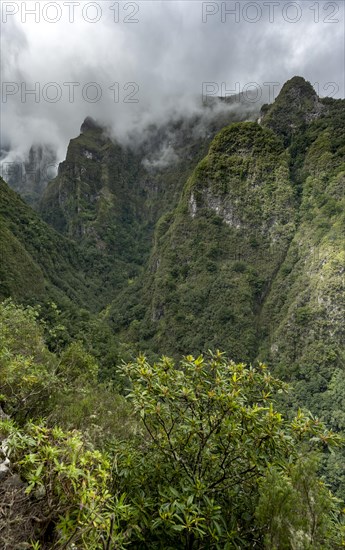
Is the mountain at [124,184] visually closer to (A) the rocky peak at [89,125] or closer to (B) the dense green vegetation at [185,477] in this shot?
(A) the rocky peak at [89,125]

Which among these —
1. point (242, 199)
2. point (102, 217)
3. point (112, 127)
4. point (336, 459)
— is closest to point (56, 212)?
point (102, 217)

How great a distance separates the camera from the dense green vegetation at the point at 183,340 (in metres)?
3.25

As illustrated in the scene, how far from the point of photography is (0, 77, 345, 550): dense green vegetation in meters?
3.25

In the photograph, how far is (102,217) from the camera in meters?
145

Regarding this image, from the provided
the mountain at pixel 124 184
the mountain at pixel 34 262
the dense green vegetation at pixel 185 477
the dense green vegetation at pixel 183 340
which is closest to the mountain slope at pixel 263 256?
the dense green vegetation at pixel 183 340

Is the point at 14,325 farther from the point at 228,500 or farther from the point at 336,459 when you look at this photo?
the point at 336,459

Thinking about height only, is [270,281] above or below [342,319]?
above

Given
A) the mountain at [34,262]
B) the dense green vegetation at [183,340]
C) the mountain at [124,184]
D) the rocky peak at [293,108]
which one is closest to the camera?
the dense green vegetation at [183,340]

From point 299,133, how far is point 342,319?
6330 cm

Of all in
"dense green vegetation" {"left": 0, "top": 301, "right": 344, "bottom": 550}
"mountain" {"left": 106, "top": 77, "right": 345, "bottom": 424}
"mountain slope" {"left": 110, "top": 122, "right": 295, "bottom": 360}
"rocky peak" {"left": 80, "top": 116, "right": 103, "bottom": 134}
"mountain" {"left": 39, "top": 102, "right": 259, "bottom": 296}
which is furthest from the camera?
"rocky peak" {"left": 80, "top": 116, "right": 103, "bottom": 134}

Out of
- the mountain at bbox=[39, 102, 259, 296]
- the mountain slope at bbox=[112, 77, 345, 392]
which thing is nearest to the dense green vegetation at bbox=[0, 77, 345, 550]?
the mountain slope at bbox=[112, 77, 345, 392]

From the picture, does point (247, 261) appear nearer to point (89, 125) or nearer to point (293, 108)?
point (293, 108)

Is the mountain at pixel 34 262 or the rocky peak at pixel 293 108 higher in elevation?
the rocky peak at pixel 293 108

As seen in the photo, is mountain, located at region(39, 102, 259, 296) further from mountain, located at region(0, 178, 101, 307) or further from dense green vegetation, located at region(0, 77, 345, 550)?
mountain, located at region(0, 178, 101, 307)
